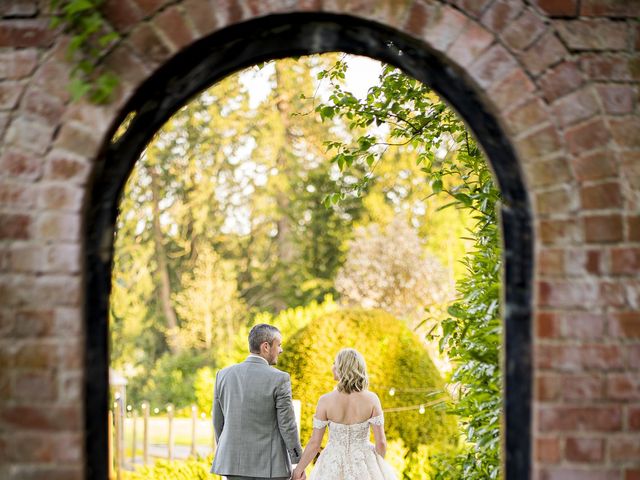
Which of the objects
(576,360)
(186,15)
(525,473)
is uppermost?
(186,15)

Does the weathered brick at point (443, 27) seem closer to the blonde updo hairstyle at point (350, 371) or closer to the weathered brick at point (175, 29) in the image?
the weathered brick at point (175, 29)

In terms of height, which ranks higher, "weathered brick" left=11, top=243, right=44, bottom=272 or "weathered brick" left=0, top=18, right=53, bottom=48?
"weathered brick" left=0, top=18, right=53, bottom=48

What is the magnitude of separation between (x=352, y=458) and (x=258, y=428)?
1264 millimetres

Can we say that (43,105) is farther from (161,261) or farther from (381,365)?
(161,261)

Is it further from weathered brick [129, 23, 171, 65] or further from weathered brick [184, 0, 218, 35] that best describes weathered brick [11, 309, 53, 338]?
weathered brick [184, 0, 218, 35]

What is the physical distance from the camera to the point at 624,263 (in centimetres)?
261

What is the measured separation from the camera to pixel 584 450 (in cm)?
Result: 257

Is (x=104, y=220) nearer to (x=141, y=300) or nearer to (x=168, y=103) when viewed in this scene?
(x=168, y=103)

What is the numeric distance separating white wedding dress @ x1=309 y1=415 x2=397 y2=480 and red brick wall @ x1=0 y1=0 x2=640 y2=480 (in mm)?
3570

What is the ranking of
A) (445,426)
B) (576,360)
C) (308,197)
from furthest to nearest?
(308,197)
(445,426)
(576,360)

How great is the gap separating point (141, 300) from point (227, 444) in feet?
49.3

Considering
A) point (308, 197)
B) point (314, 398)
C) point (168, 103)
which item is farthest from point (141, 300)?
point (168, 103)

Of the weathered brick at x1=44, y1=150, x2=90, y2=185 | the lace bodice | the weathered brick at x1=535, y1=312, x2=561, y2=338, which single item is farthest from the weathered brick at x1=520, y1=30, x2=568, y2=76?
the lace bodice

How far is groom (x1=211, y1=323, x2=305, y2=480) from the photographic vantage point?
199 inches
